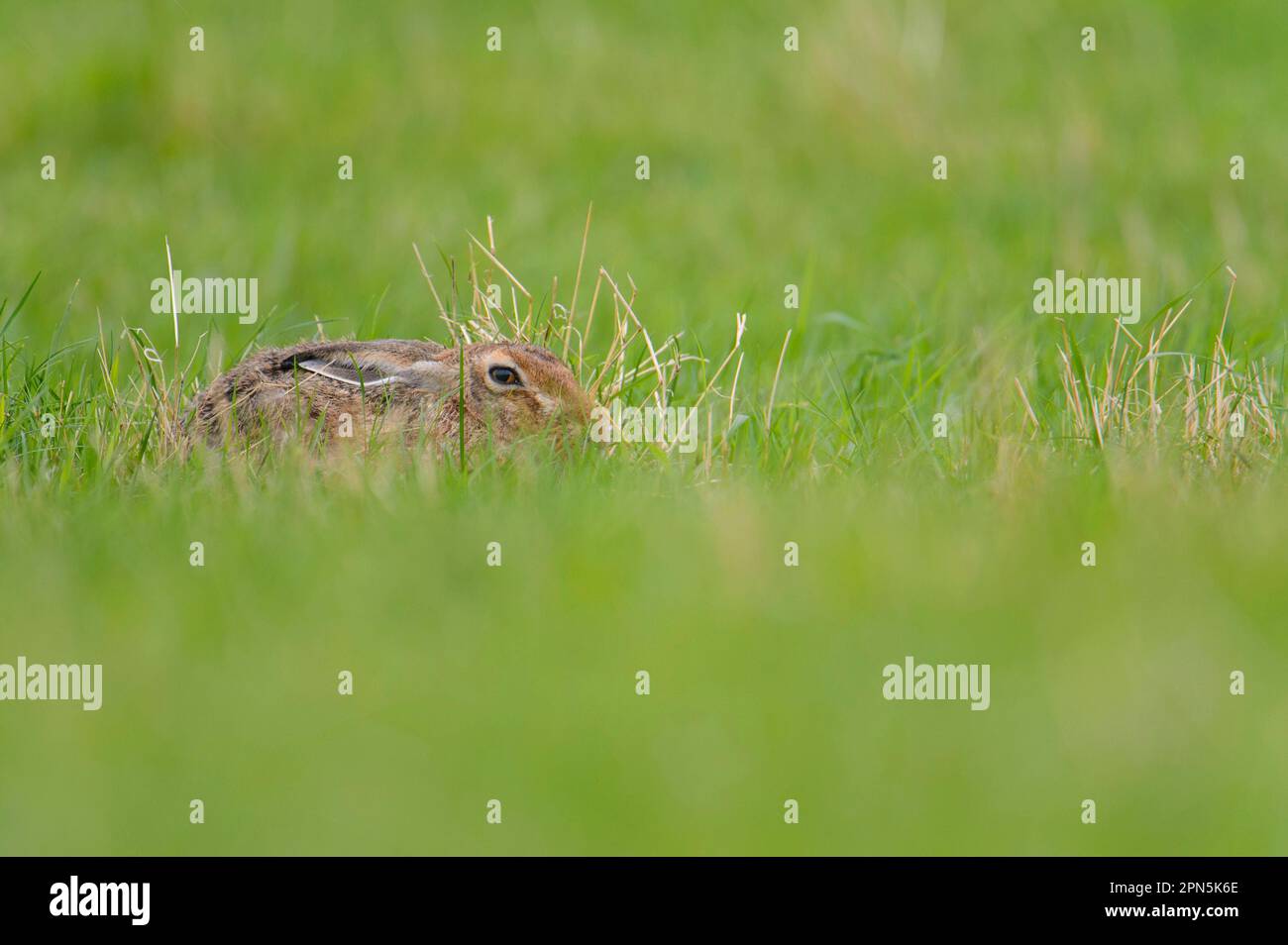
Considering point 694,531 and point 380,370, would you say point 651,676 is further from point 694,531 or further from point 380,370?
point 380,370

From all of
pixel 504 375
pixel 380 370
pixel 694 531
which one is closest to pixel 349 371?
pixel 380 370

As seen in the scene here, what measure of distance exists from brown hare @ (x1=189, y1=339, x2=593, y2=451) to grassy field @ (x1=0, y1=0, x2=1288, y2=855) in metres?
0.24

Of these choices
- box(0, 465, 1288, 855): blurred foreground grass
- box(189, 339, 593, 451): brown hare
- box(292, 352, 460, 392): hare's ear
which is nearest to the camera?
box(0, 465, 1288, 855): blurred foreground grass

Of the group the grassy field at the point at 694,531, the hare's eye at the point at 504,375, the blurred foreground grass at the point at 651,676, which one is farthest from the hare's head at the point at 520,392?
the blurred foreground grass at the point at 651,676

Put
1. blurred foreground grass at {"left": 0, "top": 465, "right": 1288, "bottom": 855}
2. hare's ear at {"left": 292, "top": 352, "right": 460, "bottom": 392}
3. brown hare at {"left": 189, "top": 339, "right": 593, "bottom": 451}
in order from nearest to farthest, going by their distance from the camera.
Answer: blurred foreground grass at {"left": 0, "top": 465, "right": 1288, "bottom": 855} < brown hare at {"left": 189, "top": 339, "right": 593, "bottom": 451} < hare's ear at {"left": 292, "top": 352, "right": 460, "bottom": 392}

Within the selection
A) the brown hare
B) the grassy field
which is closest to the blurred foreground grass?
the grassy field

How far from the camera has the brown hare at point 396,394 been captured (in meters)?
6.07

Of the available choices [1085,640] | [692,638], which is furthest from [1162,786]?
[692,638]

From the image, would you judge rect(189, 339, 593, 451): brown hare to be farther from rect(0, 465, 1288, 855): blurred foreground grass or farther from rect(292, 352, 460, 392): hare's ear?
rect(0, 465, 1288, 855): blurred foreground grass

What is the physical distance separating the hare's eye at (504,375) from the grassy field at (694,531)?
0.47 m

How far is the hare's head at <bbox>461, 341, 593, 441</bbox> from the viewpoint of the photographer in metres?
6.20

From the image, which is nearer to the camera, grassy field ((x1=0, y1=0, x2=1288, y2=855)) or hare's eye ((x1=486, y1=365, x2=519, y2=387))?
grassy field ((x1=0, y1=0, x2=1288, y2=855))

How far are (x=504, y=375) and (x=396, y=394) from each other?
40 centimetres

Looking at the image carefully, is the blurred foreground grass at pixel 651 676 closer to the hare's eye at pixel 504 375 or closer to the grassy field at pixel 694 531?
the grassy field at pixel 694 531
